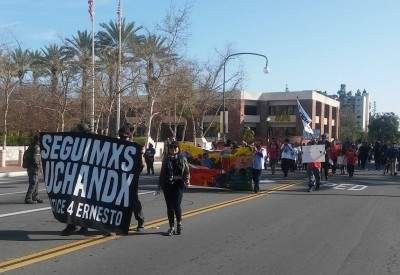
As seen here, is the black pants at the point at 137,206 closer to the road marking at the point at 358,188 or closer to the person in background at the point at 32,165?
the person in background at the point at 32,165

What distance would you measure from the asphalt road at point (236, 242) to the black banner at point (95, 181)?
0.35 m

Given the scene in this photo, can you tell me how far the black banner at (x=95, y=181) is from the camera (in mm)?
9344

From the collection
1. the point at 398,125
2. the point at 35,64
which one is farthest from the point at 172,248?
the point at 398,125

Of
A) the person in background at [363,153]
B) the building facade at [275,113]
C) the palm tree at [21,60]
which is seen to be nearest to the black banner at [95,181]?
the person in background at [363,153]

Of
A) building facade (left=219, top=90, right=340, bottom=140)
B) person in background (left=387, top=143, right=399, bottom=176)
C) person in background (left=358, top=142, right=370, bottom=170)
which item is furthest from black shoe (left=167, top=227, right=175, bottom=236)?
building facade (left=219, top=90, right=340, bottom=140)

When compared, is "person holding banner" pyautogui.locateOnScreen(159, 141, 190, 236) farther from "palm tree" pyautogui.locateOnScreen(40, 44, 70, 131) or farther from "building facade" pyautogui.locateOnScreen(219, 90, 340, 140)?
"building facade" pyautogui.locateOnScreen(219, 90, 340, 140)

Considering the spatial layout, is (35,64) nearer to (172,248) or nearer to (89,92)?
(89,92)

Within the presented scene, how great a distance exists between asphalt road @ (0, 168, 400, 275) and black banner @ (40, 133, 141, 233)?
346 mm

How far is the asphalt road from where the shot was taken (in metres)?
7.45

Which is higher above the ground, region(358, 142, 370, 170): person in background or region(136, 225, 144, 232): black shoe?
region(358, 142, 370, 170): person in background

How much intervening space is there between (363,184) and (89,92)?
2217cm

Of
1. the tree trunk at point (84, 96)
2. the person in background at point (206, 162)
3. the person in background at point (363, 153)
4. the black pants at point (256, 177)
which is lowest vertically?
the black pants at point (256, 177)

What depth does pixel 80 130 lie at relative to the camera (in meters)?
9.92

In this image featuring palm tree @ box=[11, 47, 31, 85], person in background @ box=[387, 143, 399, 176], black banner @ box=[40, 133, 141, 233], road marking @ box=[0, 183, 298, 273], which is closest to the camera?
road marking @ box=[0, 183, 298, 273]
